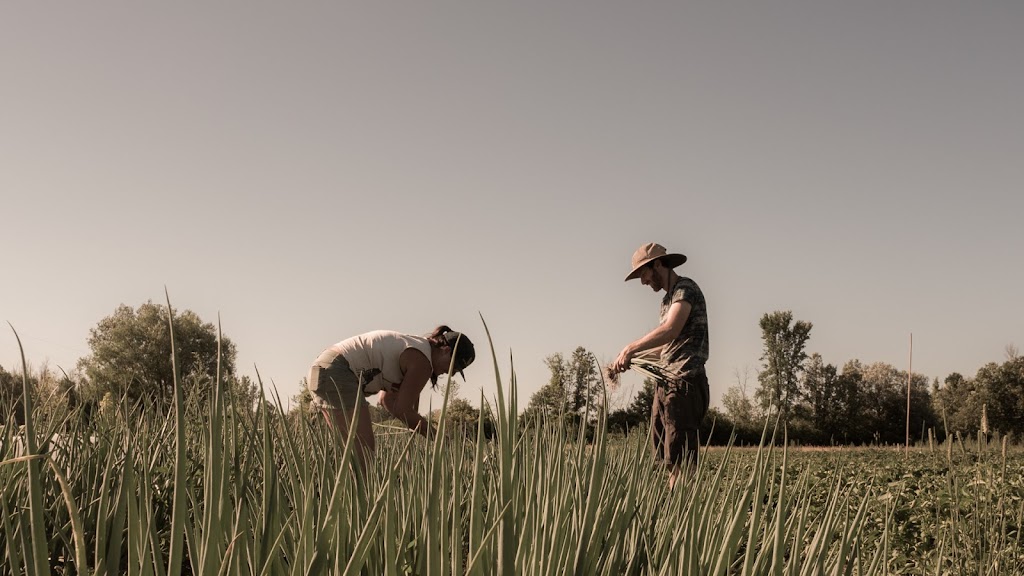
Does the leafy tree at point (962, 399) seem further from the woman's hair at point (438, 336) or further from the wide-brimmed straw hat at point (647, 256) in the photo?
the woman's hair at point (438, 336)

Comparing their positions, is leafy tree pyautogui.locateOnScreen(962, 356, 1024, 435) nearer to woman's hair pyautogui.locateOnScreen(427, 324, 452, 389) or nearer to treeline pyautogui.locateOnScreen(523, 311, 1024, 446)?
treeline pyautogui.locateOnScreen(523, 311, 1024, 446)

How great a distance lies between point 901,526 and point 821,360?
55.7 m

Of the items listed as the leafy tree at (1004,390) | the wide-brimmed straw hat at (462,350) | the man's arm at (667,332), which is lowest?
the wide-brimmed straw hat at (462,350)

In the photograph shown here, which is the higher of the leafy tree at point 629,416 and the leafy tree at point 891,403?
the leafy tree at point 891,403

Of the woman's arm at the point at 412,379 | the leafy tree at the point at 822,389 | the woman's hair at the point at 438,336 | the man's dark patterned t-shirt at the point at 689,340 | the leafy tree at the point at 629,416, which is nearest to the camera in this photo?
the leafy tree at the point at 629,416

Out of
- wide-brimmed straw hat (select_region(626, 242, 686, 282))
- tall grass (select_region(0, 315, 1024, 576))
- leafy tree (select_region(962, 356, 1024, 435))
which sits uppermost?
leafy tree (select_region(962, 356, 1024, 435))

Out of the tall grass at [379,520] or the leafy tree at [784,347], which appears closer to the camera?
the tall grass at [379,520]

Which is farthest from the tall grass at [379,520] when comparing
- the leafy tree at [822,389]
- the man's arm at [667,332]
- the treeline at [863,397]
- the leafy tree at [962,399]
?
the leafy tree at [822,389]

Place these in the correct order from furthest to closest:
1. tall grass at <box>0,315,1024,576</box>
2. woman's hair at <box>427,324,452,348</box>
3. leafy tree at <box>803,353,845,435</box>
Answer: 1. leafy tree at <box>803,353,845,435</box>
2. woman's hair at <box>427,324,452,348</box>
3. tall grass at <box>0,315,1024,576</box>

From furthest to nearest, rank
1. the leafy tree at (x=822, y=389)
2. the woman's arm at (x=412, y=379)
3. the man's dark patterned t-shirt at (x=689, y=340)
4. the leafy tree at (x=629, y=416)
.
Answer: the leafy tree at (x=822, y=389) → the man's dark patterned t-shirt at (x=689, y=340) → the woman's arm at (x=412, y=379) → the leafy tree at (x=629, y=416)

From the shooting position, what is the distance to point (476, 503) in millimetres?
1036

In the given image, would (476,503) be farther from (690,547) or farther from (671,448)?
(671,448)

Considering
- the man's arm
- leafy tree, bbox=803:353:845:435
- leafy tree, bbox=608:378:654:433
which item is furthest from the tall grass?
leafy tree, bbox=803:353:845:435

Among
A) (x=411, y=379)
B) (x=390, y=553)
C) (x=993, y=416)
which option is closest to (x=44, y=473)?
(x=390, y=553)
